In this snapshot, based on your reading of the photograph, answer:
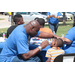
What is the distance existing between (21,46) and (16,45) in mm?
145

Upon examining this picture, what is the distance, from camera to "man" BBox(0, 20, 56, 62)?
244 centimetres

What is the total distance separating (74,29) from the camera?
2.84 m

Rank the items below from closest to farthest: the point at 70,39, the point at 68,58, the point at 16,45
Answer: the point at 68,58 → the point at 16,45 → the point at 70,39

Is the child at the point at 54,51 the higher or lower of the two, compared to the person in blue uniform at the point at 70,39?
lower

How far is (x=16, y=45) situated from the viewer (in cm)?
253

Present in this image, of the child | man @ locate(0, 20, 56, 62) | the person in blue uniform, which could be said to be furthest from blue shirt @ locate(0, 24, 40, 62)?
the person in blue uniform

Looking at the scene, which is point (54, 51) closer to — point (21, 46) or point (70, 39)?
point (70, 39)

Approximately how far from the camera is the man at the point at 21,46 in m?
2.44

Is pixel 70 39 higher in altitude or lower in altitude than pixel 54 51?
higher

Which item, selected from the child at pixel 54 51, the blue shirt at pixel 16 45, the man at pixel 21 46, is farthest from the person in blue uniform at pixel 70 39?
the blue shirt at pixel 16 45

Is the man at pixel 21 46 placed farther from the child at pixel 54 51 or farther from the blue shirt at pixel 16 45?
the child at pixel 54 51

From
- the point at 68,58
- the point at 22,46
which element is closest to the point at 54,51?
the point at 68,58
